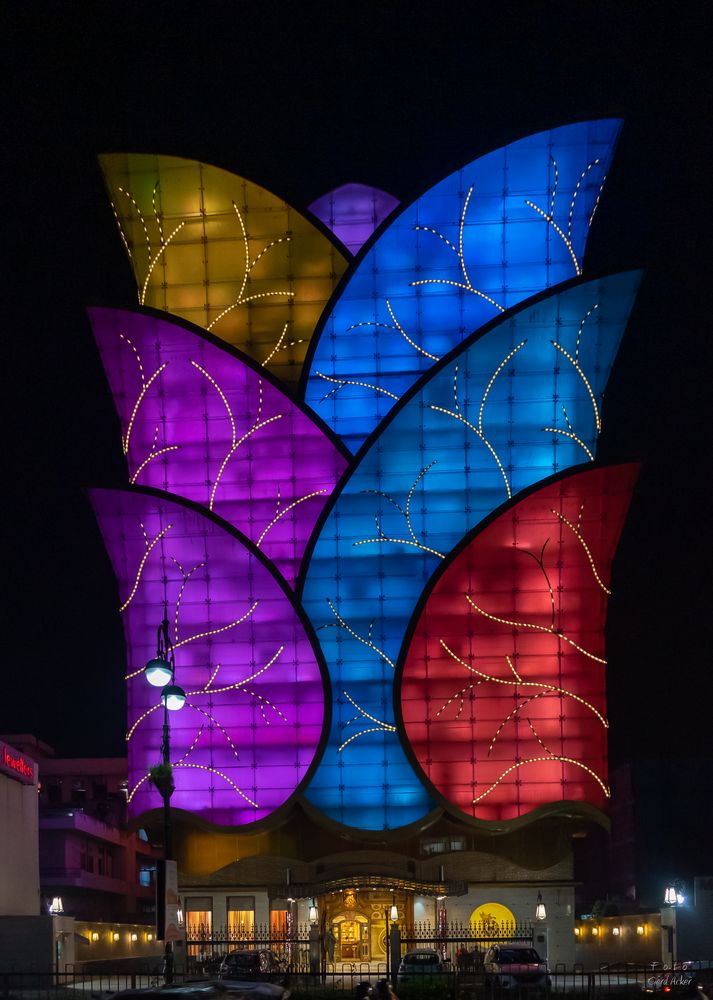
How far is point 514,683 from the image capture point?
60.7 m

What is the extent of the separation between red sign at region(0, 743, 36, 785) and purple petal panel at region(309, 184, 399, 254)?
1059 inches

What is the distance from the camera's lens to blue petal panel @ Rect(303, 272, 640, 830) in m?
61.0

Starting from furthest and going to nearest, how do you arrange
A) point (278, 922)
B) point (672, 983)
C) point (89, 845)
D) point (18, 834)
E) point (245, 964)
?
point (89, 845), point (278, 922), point (18, 834), point (245, 964), point (672, 983)

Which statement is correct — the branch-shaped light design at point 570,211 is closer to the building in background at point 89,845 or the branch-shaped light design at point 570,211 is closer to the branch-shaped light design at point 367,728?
the branch-shaped light design at point 367,728

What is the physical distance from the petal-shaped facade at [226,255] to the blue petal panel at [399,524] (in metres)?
7.26

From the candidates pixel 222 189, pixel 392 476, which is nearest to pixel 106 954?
pixel 392 476

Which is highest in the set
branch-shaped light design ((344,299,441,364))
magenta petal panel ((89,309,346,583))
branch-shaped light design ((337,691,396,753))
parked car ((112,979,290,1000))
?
branch-shaped light design ((344,299,441,364))

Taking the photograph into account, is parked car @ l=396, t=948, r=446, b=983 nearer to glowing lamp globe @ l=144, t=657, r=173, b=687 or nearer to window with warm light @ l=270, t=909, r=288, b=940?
glowing lamp globe @ l=144, t=657, r=173, b=687

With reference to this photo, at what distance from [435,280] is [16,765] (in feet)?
86.1

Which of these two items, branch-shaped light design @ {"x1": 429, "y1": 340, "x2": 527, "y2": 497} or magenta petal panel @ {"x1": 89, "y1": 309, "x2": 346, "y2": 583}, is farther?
magenta petal panel @ {"x1": 89, "y1": 309, "x2": 346, "y2": 583}

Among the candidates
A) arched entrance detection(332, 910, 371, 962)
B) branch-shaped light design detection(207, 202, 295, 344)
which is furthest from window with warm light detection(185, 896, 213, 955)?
branch-shaped light design detection(207, 202, 295, 344)

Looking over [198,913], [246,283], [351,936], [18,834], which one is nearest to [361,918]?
[351,936]

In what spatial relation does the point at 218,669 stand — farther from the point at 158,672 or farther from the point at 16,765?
the point at 158,672

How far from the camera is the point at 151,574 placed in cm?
6241
